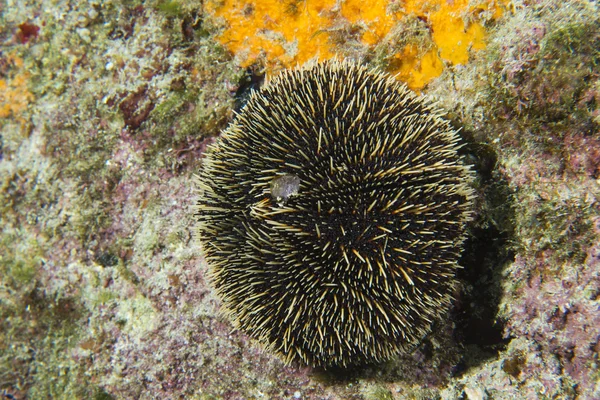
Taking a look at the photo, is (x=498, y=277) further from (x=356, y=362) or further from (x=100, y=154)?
(x=100, y=154)

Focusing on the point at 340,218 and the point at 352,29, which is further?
the point at 352,29

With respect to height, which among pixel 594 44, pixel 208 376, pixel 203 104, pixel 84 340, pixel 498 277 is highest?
pixel 594 44

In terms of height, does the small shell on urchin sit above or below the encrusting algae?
below

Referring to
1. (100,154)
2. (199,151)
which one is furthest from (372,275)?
(100,154)

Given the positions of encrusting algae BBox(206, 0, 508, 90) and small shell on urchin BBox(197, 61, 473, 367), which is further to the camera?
encrusting algae BBox(206, 0, 508, 90)

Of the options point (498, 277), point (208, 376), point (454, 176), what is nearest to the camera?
point (454, 176)
